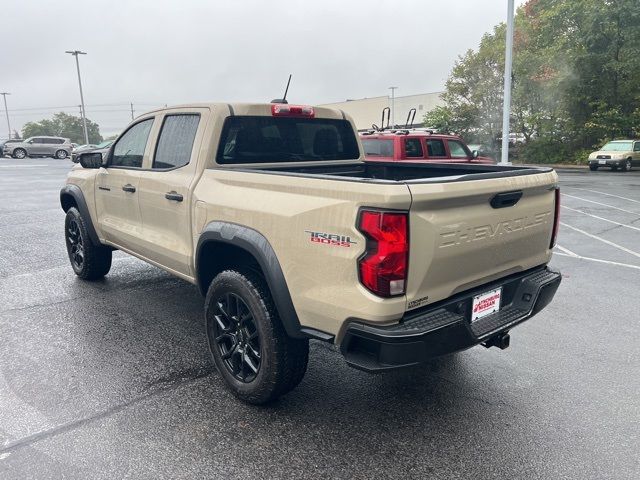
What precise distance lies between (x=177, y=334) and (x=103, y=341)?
59 centimetres

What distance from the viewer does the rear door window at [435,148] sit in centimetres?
1068

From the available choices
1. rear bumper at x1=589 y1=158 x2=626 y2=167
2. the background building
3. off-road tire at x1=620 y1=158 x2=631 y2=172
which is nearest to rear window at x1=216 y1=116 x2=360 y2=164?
rear bumper at x1=589 y1=158 x2=626 y2=167

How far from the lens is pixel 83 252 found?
18.6ft

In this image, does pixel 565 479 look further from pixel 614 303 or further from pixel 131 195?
pixel 131 195

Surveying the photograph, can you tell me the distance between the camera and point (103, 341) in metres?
4.19

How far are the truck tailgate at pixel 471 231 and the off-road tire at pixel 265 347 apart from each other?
0.87 meters

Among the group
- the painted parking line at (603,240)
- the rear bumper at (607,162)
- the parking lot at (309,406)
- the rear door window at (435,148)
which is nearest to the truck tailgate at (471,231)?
the parking lot at (309,406)

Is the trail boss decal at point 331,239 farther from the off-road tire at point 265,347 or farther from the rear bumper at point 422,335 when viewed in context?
the off-road tire at point 265,347

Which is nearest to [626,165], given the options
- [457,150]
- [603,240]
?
[457,150]

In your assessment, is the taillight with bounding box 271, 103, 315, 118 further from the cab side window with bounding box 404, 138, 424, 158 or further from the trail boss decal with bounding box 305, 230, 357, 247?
the cab side window with bounding box 404, 138, 424, 158

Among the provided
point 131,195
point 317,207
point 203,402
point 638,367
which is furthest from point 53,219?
point 638,367

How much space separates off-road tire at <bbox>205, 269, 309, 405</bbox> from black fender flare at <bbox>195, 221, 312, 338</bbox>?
12 cm

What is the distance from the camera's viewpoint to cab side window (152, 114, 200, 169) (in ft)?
12.6

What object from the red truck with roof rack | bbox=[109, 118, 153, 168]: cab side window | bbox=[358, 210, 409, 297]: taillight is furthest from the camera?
the red truck with roof rack
